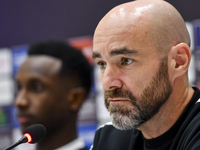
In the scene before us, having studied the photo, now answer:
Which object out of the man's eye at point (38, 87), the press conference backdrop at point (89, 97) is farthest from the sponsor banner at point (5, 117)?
the man's eye at point (38, 87)

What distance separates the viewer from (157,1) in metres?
1.42

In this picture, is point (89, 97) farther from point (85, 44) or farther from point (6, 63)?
point (6, 63)

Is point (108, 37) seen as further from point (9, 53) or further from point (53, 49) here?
Answer: point (9, 53)

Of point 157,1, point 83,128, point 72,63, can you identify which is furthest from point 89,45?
point 157,1

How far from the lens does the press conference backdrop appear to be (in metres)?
2.52

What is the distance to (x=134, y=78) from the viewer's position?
131 cm

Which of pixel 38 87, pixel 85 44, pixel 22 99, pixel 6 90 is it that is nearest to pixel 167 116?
pixel 85 44

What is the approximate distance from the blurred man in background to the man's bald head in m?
1.69

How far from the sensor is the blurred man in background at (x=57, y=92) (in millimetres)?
3064

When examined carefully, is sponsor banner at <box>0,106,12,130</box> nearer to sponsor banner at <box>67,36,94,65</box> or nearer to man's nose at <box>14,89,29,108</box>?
man's nose at <box>14,89,29,108</box>

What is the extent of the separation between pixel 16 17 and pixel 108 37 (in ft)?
8.24

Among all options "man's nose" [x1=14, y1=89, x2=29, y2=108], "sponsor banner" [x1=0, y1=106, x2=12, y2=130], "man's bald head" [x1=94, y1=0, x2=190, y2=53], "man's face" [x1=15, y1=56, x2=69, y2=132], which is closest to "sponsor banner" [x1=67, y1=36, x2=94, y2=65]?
"man's face" [x1=15, y1=56, x2=69, y2=132]

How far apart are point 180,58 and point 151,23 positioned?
0.68 ft

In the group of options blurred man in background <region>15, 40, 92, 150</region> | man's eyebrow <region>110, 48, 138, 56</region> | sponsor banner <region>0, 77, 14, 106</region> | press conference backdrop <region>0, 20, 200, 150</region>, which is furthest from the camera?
sponsor banner <region>0, 77, 14, 106</region>
